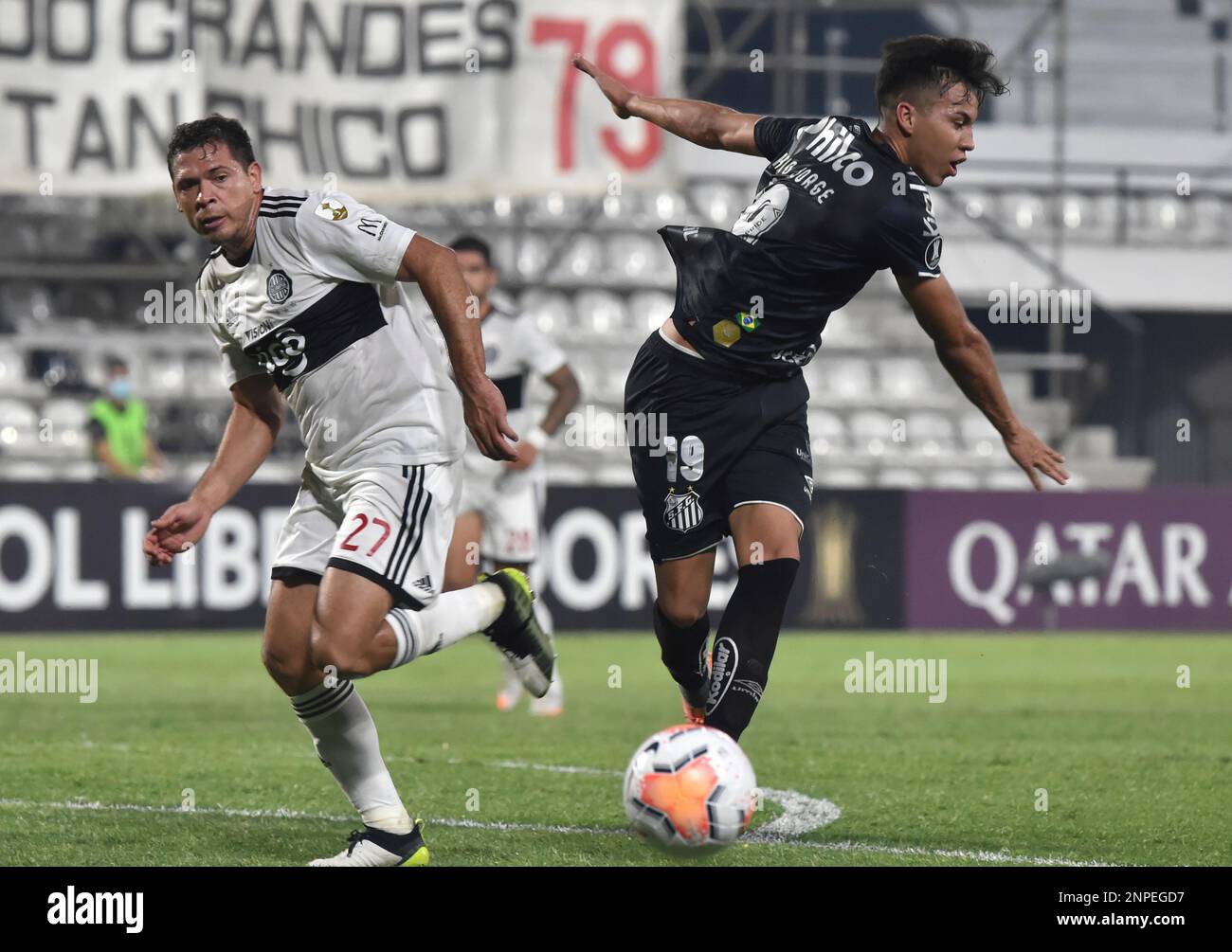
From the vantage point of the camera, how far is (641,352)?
5.95 meters

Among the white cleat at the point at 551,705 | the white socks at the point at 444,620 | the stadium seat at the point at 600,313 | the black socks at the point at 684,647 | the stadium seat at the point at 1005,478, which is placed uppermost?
the stadium seat at the point at 600,313

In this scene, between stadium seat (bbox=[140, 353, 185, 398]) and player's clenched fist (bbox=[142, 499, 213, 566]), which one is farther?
stadium seat (bbox=[140, 353, 185, 398])

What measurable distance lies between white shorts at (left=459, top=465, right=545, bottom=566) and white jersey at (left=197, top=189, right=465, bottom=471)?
15.8 feet

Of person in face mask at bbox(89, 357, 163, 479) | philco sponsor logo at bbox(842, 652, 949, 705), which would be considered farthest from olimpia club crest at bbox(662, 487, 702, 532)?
person in face mask at bbox(89, 357, 163, 479)

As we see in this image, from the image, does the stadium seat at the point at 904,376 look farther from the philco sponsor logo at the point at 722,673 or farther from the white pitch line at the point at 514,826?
the philco sponsor logo at the point at 722,673

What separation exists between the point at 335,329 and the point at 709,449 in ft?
3.90

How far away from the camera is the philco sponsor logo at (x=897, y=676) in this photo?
12125 mm

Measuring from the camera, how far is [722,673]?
5.19 m

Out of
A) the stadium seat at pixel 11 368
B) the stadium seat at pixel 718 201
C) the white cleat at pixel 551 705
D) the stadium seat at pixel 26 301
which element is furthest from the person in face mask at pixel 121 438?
the stadium seat at pixel 718 201

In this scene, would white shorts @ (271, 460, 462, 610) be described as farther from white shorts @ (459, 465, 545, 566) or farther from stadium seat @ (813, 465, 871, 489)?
stadium seat @ (813, 465, 871, 489)

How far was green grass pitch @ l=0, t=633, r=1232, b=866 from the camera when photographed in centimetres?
543

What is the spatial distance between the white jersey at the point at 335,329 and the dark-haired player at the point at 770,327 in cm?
76

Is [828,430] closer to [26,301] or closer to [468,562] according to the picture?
[26,301]
